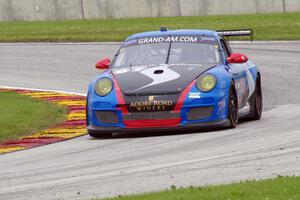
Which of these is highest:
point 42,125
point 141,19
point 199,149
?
point 199,149

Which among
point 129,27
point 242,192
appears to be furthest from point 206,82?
point 129,27

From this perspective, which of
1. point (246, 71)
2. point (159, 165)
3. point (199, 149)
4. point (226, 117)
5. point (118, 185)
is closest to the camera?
point (118, 185)

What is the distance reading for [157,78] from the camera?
1259 cm

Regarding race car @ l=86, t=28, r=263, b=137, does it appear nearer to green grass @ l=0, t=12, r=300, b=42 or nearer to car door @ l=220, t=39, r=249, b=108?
car door @ l=220, t=39, r=249, b=108

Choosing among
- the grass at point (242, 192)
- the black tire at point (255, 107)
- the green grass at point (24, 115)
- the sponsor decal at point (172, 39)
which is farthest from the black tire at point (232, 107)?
the grass at point (242, 192)

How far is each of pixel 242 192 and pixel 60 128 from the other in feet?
22.3

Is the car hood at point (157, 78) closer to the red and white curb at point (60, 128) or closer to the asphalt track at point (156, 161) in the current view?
the asphalt track at point (156, 161)

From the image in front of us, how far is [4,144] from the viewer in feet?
42.1

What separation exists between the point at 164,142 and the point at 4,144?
227 centimetres

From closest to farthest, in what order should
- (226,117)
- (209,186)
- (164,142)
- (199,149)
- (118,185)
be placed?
(209,186) → (118,185) → (199,149) → (164,142) → (226,117)

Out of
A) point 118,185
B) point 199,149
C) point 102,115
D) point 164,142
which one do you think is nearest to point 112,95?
point 102,115

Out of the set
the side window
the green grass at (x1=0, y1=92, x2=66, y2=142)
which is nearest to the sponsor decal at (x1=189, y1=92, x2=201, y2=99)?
the side window

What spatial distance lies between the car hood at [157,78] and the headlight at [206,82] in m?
0.10

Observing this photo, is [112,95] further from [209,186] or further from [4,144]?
[209,186]
